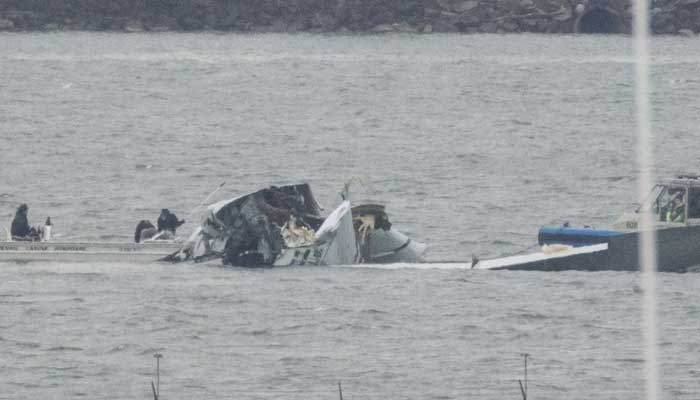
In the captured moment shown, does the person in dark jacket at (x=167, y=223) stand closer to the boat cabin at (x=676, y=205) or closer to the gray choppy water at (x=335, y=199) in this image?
the gray choppy water at (x=335, y=199)

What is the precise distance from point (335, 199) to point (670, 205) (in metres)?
22.1

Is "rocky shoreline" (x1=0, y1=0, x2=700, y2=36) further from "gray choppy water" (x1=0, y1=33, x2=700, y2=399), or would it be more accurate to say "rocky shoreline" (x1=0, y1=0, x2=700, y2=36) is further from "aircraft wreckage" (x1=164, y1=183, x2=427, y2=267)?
"aircraft wreckage" (x1=164, y1=183, x2=427, y2=267)

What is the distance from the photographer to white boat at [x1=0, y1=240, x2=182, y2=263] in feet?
163

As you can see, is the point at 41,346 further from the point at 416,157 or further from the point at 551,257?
the point at 416,157

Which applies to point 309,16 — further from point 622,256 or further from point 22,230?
point 622,256

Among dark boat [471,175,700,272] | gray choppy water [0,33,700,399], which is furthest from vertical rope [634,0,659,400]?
gray choppy water [0,33,700,399]

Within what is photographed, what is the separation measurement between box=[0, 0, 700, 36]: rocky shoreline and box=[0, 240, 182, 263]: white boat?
122 metres

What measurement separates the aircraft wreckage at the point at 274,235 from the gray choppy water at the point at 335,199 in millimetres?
471

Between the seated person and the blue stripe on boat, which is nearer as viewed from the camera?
the seated person

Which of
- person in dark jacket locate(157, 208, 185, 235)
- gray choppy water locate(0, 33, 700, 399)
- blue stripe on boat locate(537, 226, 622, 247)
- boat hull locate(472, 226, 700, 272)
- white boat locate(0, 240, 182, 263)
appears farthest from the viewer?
person in dark jacket locate(157, 208, 185, 235)

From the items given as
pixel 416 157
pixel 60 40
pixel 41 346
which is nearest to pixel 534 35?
pixel 60 40

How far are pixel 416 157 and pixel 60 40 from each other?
3447 inches

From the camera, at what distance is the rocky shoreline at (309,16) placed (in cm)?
17100

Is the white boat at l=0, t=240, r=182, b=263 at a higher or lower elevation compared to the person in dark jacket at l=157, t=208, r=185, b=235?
lower
